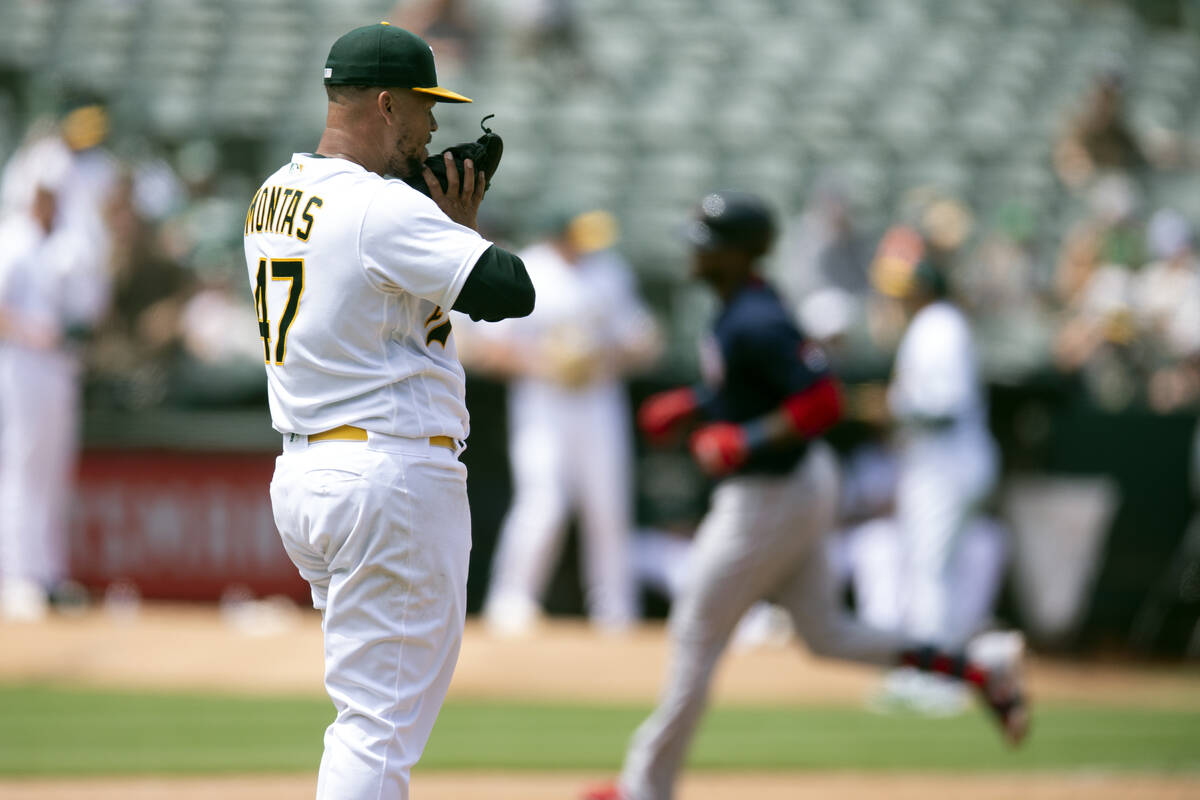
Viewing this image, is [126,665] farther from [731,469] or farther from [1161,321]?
[1161,321]

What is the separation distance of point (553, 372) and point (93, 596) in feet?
10.9

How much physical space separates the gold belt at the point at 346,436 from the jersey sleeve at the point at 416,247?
0.32 m

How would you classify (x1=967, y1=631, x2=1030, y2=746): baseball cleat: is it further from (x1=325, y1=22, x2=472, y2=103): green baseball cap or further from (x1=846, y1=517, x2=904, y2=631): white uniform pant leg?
(x1=846, y1=517, x2=904, y2=631): white uniform pant leg

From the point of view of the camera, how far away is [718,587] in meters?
5.16

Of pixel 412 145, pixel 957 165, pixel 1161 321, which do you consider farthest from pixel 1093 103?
pixel 412 145

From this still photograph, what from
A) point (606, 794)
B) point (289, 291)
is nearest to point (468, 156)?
point (289, 291)

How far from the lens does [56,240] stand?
9.84m

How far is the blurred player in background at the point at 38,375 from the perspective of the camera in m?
9.62

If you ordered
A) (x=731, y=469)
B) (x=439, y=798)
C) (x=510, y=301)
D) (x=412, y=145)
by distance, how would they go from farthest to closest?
(x=439, y=798)
(x=731, y=469)
(x=412, y=145)
(x=510, y=301)

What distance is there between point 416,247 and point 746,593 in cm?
232

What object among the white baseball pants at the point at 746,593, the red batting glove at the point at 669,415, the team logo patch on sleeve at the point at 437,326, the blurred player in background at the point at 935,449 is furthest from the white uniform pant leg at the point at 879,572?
the team logo patch on sleeve at the point at 437,326

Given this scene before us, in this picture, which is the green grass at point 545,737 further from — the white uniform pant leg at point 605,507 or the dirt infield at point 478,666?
the white uniform pant leg at point 605,507

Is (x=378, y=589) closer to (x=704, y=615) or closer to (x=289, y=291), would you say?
(x=289, y=291)

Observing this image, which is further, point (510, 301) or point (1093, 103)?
point (1093, 103)
